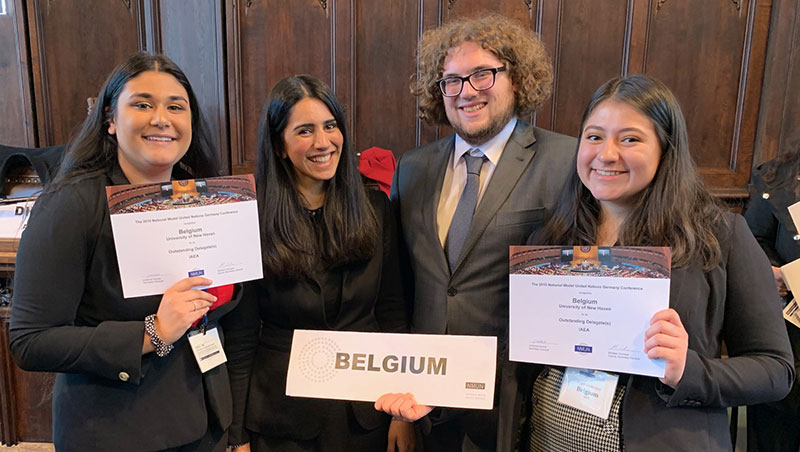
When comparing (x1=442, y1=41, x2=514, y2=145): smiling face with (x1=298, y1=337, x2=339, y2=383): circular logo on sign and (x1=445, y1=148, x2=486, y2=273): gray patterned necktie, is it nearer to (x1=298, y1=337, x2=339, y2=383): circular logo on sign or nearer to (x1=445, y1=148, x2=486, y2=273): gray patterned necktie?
(x1=445, y1=148, x2=486, y2=273): gray patterned necktie

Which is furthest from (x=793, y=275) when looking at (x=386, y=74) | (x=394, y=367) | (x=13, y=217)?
(x=13, y=217)

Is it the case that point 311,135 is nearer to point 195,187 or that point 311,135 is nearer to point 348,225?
point 348,225

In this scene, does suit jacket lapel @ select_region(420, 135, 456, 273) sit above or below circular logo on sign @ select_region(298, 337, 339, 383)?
above

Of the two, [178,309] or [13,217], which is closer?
[178,309]

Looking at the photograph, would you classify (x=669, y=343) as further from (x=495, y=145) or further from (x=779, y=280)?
(x=779, y=280)

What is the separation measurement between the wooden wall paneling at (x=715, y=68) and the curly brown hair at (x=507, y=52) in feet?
4.07

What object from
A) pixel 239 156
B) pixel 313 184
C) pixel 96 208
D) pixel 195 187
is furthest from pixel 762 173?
pixel 239 156

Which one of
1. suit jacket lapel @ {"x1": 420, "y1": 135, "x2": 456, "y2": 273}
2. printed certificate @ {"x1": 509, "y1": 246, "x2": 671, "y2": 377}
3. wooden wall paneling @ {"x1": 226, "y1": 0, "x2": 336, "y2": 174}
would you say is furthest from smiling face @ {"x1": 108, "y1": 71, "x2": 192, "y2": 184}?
wooden wall paneling @ {"x1": 226, "y1": 0, "x2": 336, "y2": 174}

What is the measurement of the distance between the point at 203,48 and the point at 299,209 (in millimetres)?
1497

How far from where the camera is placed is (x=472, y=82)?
1488 mm

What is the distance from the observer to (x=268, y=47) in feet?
8.14

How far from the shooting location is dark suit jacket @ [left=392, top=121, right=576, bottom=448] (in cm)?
138

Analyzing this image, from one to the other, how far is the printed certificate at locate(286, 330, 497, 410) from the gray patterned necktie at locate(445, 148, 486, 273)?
1.01 feet

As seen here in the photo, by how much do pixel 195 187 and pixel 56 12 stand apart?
220cm
